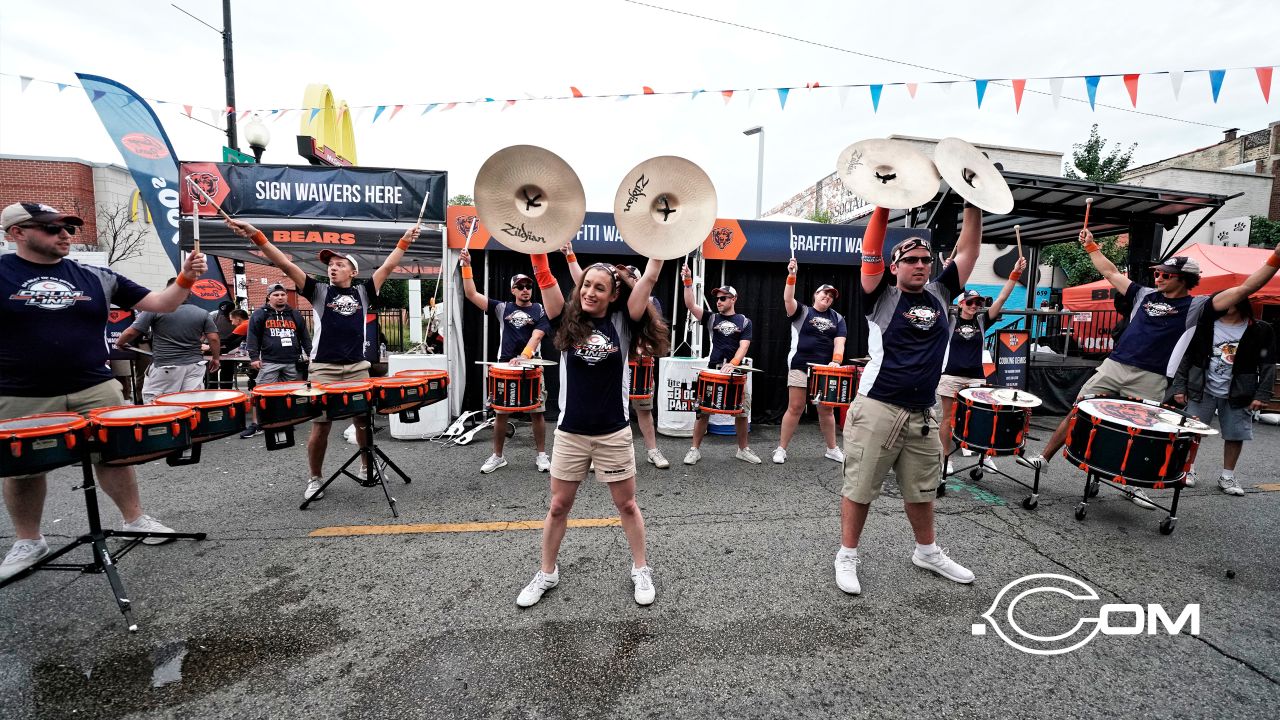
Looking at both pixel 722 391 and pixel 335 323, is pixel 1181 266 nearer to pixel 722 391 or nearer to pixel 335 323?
A: pixel 722 391

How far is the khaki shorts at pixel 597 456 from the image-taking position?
2666 millimetres

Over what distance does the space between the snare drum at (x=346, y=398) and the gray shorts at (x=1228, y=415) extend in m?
7.19

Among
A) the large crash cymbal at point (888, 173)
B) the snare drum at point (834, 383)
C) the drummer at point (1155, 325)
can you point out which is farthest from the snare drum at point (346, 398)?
the drummer at point (1155, 325)

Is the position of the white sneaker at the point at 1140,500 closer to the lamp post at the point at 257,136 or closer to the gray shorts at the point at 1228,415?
the gray shorts at the point at 1228,415

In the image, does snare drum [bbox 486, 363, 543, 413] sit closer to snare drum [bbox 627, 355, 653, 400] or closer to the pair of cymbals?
snare drum [bbox 627, 355, 653, 400]

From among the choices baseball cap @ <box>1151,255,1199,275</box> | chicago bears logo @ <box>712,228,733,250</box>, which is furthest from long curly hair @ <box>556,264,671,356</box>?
chicago bears logo @ <box>712,228,733,250</box>

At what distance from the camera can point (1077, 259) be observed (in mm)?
18047

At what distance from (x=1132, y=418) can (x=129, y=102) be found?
41.7ft

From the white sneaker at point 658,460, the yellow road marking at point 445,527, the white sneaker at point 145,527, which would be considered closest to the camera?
the white sneaker at point 145,527

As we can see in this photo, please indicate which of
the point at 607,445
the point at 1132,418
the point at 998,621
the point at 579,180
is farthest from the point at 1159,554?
the point at 579,180

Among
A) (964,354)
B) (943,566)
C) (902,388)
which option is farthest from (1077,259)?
(902,388)

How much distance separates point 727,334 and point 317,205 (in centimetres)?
534

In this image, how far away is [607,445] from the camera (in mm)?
2662

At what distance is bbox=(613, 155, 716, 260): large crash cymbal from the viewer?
8.25 ft
